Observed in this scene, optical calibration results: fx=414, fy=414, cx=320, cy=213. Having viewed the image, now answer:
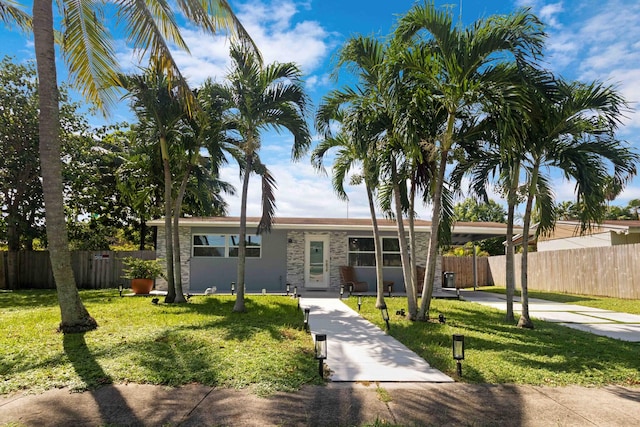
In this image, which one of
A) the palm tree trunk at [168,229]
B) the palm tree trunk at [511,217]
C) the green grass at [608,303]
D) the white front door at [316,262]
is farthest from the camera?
the white front door at [316,262]

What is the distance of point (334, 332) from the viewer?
25.5 ft

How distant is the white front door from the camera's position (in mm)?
16094

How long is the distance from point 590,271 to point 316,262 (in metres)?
10.2

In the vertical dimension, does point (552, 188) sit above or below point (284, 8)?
below

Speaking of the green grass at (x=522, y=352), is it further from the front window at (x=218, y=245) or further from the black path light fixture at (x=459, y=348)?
the front window at (x=218, y=245)

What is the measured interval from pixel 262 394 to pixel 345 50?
7.02 metres

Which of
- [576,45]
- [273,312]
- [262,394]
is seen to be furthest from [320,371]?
[576,45]

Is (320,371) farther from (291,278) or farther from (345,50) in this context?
(291,278)

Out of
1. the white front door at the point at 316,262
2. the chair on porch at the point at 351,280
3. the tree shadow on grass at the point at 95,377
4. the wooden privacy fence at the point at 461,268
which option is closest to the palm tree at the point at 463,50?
the tree shadow on grass at the point at 95,377

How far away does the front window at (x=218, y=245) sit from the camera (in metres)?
16.0

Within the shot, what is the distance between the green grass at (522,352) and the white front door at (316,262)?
22.3 ft

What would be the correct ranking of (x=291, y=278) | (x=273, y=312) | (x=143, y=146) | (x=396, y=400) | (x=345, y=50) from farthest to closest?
(x=291, y=278), (x=143, y=146), (x=273, y=312), (x=345, y=50), (x=396, y=400)

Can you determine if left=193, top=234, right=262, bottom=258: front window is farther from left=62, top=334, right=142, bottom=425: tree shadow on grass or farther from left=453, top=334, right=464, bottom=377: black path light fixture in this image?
left=453, top=334, right=464, bottom=377: black path light fixture

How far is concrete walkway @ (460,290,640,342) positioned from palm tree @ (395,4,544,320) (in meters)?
5.14
